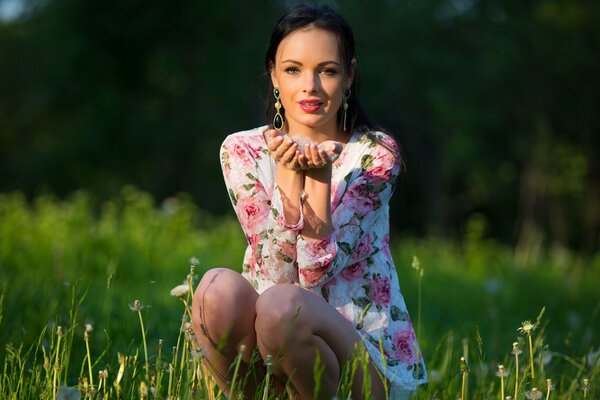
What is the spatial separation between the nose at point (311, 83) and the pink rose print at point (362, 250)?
426 millimetres

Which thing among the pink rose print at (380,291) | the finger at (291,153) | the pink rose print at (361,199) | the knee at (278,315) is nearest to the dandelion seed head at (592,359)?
the pink rose print at (380,291)

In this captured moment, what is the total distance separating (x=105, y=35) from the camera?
2167 centimetres

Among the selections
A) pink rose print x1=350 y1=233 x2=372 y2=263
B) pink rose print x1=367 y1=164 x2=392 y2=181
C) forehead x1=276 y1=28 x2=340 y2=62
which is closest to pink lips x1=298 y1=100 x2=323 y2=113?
forehead x1=276 y1=28 x2=340 y2=62

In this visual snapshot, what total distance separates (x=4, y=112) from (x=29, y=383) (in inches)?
1010

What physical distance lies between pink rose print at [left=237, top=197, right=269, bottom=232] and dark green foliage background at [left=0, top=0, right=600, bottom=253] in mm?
17129

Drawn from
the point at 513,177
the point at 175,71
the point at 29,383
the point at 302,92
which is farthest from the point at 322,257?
the point at 513,177

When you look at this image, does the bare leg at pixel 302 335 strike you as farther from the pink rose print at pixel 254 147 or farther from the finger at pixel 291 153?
the pink rose print at pixel 254 147

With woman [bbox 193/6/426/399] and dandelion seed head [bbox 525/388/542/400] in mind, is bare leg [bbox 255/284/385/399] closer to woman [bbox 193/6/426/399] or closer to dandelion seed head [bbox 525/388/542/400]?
woman [bbox 193/6/426/399]

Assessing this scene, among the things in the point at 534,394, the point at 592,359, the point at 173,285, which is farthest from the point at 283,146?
the point at 173,285

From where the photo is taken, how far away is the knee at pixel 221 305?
2297 millimetres

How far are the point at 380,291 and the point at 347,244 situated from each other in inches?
8.3

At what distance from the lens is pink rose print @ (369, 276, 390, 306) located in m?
2.55

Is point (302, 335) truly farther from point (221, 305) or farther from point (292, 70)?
point (292, 70)

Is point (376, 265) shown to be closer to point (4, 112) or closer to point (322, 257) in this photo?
point (322, 257)
